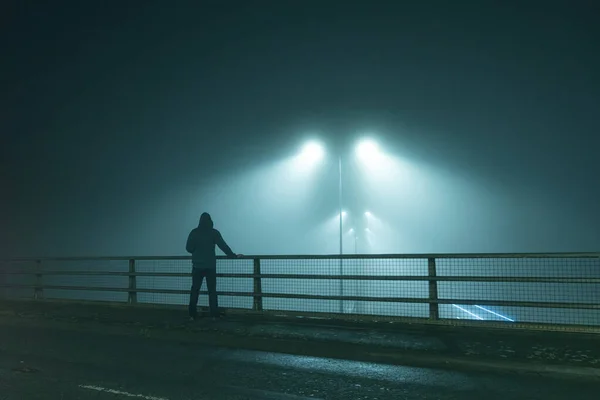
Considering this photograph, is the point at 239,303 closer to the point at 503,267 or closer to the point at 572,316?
the point at 503,267

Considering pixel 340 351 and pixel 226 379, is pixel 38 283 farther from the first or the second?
pixel 340 351

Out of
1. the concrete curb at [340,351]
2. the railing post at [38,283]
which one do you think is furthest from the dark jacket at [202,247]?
the railing post at [38,283]

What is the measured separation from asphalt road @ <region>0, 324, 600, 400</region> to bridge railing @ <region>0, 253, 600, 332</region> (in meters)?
2.16

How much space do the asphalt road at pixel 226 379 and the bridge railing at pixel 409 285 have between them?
7.08ft

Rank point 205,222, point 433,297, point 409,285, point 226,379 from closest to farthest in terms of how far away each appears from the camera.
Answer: point 226,379, point 433,297, point 409,285, point 205,222

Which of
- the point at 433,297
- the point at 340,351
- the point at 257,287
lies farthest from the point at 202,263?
the point at 433,297

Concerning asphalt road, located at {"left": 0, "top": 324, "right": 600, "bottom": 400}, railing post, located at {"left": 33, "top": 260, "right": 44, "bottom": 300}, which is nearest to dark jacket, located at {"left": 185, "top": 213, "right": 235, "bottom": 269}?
asphalt road, located at {"left": 0, "top": 324, "right": 600, "bottom": 400}

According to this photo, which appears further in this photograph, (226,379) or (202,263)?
(202,263)

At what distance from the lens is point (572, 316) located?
7.53 m

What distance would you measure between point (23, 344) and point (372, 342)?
5.34m

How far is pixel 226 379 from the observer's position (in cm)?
561

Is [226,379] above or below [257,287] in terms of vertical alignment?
below

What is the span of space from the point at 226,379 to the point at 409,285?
4.07m

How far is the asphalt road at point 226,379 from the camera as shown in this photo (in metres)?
5.04
